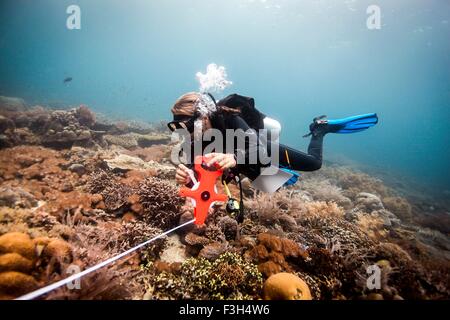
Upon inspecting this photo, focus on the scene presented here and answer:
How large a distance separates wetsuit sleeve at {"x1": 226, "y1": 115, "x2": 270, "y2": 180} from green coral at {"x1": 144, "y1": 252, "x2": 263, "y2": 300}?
1501 millimetres

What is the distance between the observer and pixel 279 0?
117 ft

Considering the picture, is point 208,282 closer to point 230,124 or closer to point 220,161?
point 220,161

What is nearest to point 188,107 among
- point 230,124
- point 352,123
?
point 230,124

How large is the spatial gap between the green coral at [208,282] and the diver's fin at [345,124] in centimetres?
417

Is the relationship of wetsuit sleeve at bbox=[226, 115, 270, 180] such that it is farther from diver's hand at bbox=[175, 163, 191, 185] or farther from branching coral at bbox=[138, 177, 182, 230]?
branching coral at bbox=[138, 177, 182, 230]

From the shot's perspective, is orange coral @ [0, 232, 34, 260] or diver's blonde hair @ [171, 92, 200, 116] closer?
orange coral @ [0, 232, 34, 260]

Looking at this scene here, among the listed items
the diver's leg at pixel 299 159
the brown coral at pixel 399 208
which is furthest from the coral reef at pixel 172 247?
the brown coral at pixel 399 208

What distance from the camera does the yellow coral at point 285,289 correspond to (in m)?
2.73

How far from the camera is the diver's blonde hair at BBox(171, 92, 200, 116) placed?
3.61 m

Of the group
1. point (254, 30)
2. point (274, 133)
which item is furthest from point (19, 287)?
point (254, 30)

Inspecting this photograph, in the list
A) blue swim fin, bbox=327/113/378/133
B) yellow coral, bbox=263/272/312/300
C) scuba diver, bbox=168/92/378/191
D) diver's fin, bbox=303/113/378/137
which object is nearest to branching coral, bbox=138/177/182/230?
scuba diver, bbox=168/92/378/191

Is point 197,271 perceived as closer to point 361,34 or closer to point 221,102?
point 221,102

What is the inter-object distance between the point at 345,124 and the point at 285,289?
4.64 m

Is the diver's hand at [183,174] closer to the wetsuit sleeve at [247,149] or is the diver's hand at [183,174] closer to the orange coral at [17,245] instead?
the wetsuit sleeve at [247,149]
